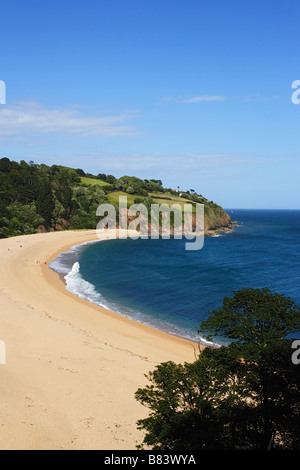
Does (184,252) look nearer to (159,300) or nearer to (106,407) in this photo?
(159,300)

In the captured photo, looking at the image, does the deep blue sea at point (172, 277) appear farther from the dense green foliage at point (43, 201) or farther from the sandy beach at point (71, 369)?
the dense green foliage at point (43, 201)

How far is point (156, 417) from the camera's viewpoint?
12562mm

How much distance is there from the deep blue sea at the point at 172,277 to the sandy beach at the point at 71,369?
3.96m

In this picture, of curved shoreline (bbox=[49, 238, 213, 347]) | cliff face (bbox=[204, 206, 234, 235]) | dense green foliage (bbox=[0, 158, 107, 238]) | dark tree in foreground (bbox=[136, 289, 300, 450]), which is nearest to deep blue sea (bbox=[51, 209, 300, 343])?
curved shoreline (bbox=[49, 238, 213, 347])

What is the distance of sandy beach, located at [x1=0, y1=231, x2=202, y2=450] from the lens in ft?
49.8

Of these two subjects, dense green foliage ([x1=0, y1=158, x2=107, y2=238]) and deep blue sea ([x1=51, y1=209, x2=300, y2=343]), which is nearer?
deep blue sea ([x1=51, y1=209, x2=300, y2=343])

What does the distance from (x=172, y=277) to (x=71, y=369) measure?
3217 centimetres

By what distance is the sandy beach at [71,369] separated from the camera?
15.2m

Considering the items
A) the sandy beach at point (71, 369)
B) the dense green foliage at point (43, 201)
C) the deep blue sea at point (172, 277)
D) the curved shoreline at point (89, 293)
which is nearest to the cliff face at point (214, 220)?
the dense green foliage at point (43, 201)

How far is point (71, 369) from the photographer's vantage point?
2106 centimetres

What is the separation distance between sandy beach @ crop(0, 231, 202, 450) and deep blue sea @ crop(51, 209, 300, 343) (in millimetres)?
3961

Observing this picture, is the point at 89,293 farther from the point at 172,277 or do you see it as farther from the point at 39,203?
the point at 39,203

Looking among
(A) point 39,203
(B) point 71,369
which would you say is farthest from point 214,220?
(B) point 71,369

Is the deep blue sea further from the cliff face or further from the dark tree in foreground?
the cliff face
